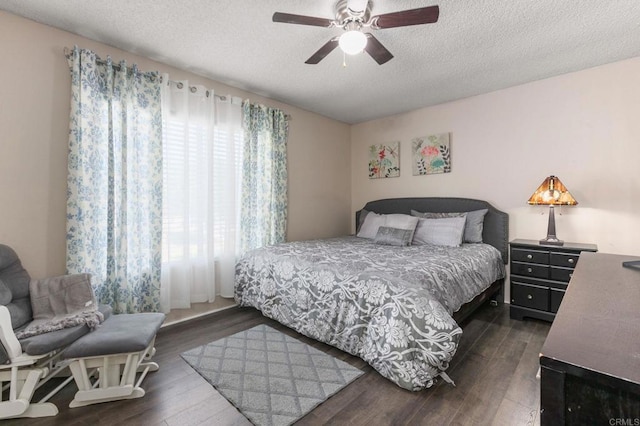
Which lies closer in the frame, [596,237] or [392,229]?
[596,237]

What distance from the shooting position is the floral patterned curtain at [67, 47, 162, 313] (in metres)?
2.23

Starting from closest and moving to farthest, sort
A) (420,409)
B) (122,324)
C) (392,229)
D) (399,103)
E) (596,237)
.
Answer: (420,409), (122,324), (596,237), (392,229), (399,103)

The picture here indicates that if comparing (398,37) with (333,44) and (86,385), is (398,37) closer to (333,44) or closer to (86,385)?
(333,44)

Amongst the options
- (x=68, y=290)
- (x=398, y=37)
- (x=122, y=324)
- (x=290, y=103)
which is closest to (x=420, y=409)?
(x=122, y=324)

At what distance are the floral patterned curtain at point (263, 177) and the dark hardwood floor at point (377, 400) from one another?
4.93ft

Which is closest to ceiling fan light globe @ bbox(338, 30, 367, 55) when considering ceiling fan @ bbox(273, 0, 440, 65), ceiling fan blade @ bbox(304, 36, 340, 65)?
ceiling fan @ bbox(273, 0, 440, 65)

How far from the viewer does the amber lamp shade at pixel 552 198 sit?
2824 millimetres

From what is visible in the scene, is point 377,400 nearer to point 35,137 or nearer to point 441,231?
point 441,231

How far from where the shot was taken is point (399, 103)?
389 centimetres

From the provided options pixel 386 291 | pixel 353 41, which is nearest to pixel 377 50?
pixel 353 41

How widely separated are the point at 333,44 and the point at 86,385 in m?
2.76

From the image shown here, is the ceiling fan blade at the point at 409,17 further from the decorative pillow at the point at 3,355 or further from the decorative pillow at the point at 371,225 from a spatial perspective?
the decorative pillow at the point at 3,355

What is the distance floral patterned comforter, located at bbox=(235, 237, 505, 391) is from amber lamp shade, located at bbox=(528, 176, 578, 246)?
553 mm

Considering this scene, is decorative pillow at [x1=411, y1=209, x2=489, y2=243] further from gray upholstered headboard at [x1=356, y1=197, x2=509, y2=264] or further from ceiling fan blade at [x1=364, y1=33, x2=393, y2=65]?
ceiling fan blade at [x1=364, y1=33, x2=393, y2=65]
